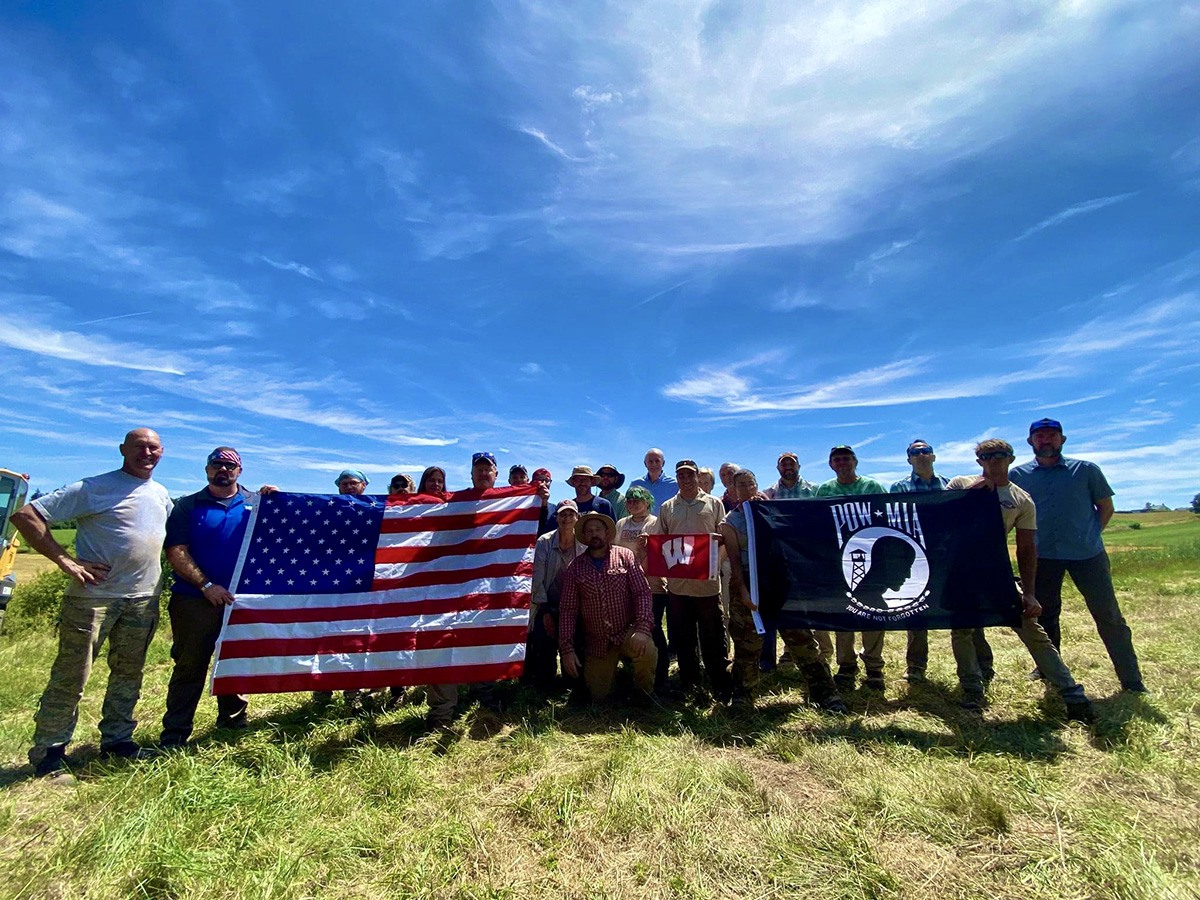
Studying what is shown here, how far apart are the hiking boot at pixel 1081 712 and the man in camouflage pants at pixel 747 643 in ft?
6.54

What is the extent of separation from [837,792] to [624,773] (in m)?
1.55

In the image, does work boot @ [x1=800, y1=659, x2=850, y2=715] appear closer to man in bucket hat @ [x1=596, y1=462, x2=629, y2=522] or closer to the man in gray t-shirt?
man in bucket hat @ [x1=596, y1=462, x2=629, y2=522]

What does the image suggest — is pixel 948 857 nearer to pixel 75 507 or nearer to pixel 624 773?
pixel 624 773

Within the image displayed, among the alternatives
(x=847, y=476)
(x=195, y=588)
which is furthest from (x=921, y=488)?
(x=195, y=588)

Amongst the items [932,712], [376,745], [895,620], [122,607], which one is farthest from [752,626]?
[122,607]

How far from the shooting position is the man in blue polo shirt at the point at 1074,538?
5852 millimetres

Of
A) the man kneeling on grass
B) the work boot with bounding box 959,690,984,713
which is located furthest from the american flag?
the work boot with bounding box 959,690,984,713

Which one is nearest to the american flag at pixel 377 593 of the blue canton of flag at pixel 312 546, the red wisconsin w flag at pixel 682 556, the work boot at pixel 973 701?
the blue canton of flag at pixel 312 546

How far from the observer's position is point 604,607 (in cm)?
580

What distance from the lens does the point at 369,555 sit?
18.2 feet

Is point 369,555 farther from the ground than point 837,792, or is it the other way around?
point 369,555

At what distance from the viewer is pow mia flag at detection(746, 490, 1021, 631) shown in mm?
5383

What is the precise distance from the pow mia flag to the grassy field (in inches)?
40.9

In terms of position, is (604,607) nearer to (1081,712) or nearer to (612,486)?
(612,486)
